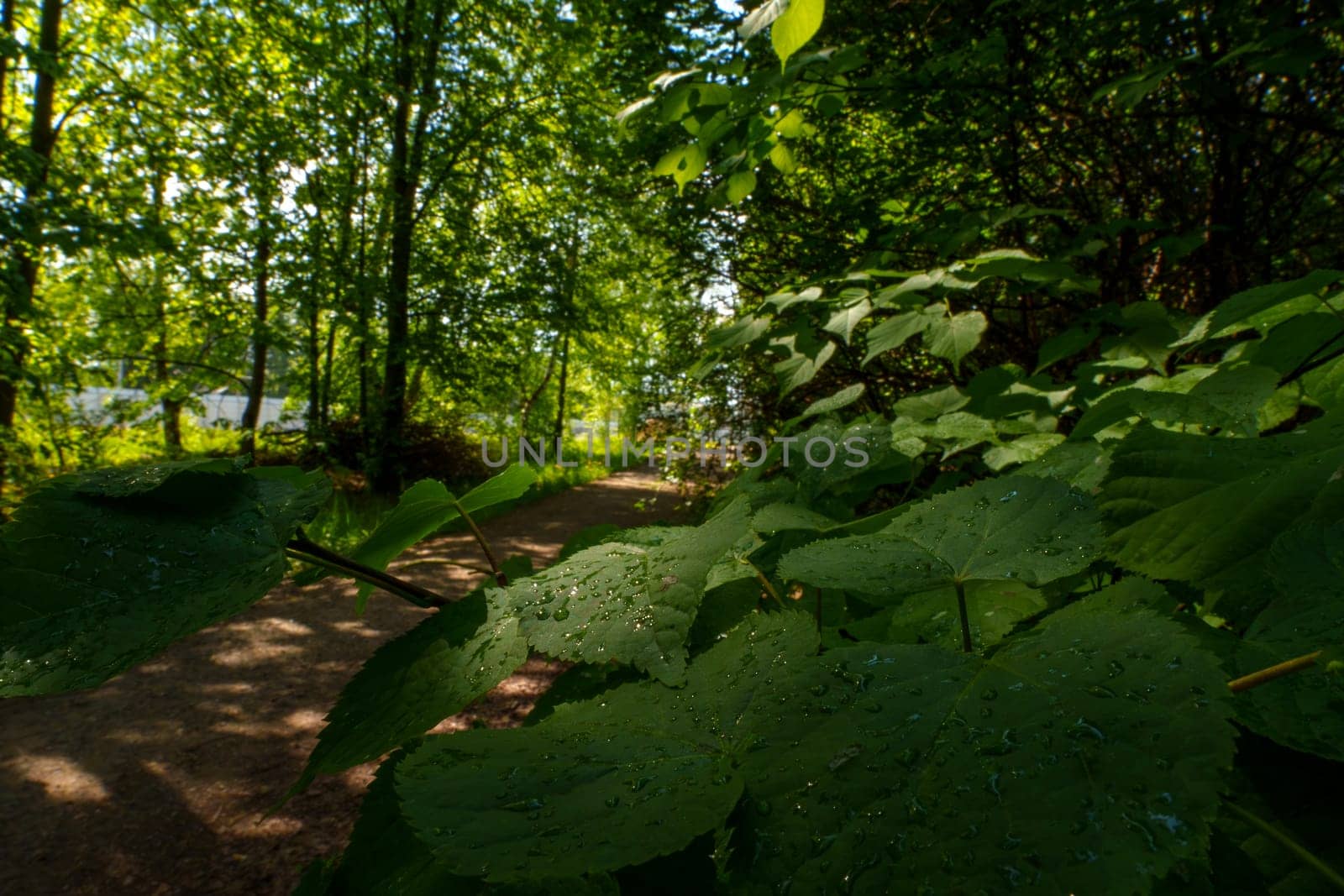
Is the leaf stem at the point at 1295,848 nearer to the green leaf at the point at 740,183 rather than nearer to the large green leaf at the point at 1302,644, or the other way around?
the large green leaf at the point at 1302,644

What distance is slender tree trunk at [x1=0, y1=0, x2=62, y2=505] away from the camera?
199 inches

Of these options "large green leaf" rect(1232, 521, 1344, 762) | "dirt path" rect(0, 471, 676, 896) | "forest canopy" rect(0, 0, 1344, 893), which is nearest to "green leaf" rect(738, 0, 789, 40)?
"forest canopy" rect(0, 0, 1344, 893)

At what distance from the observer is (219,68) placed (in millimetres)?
8109

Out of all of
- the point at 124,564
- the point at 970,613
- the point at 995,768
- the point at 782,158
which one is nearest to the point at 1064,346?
the point at 782,158

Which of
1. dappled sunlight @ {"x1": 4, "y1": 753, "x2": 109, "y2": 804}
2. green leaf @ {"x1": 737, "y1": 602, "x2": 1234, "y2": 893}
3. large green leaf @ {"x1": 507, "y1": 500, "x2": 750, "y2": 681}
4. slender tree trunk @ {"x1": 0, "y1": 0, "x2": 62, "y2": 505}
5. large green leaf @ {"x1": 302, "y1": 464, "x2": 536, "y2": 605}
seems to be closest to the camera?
green leaf @ {"x1": 737, "y1": 602, "x2": 1234, "y2": 893}

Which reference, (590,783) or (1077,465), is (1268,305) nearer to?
(1077,465)

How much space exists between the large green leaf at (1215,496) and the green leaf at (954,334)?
2.13ft

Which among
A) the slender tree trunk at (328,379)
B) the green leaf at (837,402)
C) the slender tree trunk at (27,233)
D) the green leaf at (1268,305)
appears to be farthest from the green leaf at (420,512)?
the slender tree trunk at (328,379)

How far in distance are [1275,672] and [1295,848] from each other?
104 mm

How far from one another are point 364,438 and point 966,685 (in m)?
11.3

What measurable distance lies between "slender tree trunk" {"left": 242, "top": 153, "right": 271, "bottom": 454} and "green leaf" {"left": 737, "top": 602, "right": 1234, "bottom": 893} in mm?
9554

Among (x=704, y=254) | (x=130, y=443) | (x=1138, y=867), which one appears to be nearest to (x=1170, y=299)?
(x=704, y=254)

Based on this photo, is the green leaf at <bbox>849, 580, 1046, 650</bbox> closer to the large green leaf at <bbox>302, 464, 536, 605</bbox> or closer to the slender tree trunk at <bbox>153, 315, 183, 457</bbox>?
the large green leaf at <bbox>302, 464, 536, 605</bbox>

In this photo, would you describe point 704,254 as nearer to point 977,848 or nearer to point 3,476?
point 977,848
